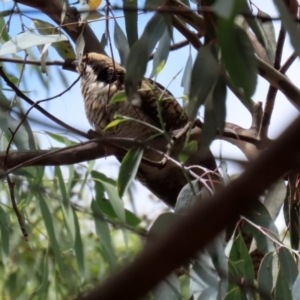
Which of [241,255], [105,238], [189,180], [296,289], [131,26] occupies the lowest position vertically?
[296,289]

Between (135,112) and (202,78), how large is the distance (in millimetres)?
942

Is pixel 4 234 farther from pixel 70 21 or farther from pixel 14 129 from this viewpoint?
pixel 70 21

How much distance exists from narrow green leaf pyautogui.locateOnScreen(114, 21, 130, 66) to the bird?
36 centimetres

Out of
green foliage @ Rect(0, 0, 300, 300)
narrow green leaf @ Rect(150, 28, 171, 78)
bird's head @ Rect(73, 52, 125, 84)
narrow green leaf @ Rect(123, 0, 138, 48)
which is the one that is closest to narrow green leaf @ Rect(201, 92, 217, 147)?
green foliage @ Rect(0, 0, 300, 300)

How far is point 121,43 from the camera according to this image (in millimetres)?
1234

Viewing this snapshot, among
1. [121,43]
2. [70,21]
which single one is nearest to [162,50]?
[121,43]

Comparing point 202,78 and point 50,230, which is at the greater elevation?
point 50,230

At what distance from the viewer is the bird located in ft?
5.57

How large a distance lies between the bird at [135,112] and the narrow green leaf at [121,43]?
359 mm

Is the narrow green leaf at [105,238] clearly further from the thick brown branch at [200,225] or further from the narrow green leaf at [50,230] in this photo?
the thick brown branch at [200,225]

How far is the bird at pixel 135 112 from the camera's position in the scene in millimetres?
1698

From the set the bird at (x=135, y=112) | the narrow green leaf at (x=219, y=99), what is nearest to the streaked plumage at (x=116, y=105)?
the bird at (x=135, y=112)

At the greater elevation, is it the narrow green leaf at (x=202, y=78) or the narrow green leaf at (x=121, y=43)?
the narrow green leaf at (x=121, y=43)

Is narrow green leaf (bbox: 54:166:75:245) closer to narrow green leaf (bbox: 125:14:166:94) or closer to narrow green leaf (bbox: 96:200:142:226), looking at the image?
narrow green leaf (bbox: 96:200:142:226)
